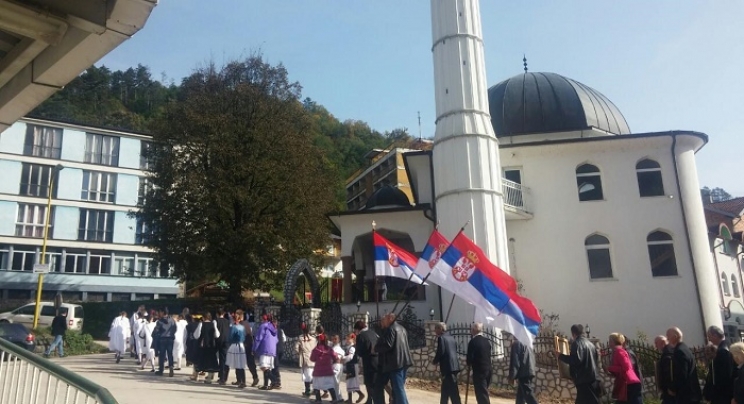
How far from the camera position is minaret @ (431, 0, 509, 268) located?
18.9m

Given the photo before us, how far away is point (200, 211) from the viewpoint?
982 inches

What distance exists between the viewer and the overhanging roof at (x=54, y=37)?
4.45 meters

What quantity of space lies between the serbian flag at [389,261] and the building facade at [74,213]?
3124cm

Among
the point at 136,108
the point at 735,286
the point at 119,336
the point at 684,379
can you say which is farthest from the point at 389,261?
the point at 136,108

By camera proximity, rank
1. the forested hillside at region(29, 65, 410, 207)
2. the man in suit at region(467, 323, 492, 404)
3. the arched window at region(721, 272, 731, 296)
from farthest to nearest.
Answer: the forested hillside at region(29, 65, 410, 207) → the arched window at region(721, 272, 731, 296) → the man in suit at region(467, 323, 492, 404)

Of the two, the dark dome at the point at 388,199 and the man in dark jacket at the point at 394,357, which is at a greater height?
the dark dome at the point at 388,199

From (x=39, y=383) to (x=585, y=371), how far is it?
23.2 ft

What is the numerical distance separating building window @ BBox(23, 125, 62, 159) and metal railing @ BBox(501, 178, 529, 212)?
116 feet

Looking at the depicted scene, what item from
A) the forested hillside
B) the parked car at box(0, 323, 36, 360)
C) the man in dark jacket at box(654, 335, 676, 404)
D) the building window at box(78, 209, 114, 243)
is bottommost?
the man in dark jacket at box(654, 335, 676, 404)

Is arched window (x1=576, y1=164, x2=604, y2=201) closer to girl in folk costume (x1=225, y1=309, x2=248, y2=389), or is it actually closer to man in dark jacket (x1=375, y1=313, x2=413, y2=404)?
girl in folk costume (x1=225, y1=309, x2=248, y2=389)

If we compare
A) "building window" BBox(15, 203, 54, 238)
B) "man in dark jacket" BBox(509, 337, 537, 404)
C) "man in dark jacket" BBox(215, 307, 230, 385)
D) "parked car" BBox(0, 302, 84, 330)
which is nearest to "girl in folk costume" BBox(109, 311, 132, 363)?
"man in dark jacket" BBox(215, 307, 230, 385)

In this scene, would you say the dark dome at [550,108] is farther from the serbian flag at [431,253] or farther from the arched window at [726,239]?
the serbian flag at [431,253]

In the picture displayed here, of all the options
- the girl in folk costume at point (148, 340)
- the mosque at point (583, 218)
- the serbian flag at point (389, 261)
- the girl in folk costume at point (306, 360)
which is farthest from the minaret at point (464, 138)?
the girl in folk costume at point (148, 340)

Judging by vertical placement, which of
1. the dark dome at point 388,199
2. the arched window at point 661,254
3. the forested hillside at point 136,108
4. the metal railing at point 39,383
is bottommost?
the metal railing at point 39,383
